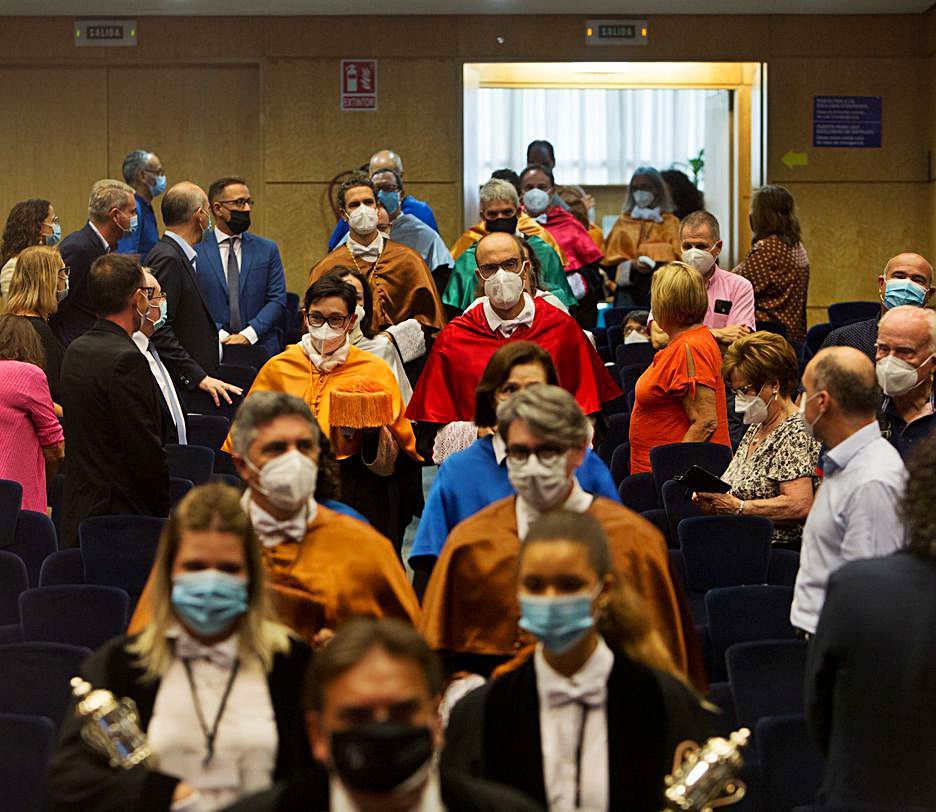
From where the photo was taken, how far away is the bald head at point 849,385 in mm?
3832

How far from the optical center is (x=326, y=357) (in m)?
5.54

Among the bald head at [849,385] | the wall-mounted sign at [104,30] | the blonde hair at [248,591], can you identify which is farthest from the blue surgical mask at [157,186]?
the blonde hair at [248,591]

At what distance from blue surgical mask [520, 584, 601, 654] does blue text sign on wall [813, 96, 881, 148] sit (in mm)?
10619

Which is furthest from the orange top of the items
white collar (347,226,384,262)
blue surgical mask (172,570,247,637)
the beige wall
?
the beige wall

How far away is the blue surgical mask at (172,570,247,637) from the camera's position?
2768 mm

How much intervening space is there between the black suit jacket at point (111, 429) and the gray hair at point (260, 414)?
66.3 inches

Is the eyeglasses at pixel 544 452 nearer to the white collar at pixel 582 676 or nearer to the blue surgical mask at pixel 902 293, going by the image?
the white collar at pixel 582 676

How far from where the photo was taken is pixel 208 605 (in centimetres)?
277

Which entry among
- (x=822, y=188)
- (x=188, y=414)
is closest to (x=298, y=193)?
(x=822, y=188)

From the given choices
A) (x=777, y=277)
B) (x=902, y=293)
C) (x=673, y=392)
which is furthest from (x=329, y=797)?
(x=777, y=277)

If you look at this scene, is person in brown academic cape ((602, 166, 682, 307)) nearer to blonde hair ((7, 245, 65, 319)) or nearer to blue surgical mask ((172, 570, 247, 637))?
blonde hair ((7, 245, 65, 319))

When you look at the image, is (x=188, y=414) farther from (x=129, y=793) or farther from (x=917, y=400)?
(x=129, y=793)

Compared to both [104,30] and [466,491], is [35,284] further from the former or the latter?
[104,30]

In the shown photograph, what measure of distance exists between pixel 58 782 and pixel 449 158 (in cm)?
1035
